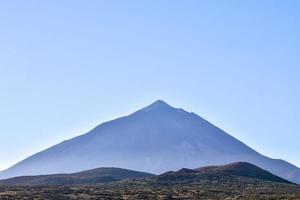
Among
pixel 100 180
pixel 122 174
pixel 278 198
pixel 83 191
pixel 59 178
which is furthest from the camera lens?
pixel 122 174

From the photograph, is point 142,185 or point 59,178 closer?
point 142,185

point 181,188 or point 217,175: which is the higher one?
point 217,175

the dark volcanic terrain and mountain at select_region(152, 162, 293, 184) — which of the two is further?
mountain at select_region(152, 162, 293, 184)

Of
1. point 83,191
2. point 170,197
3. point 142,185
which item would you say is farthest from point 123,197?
point 142,185

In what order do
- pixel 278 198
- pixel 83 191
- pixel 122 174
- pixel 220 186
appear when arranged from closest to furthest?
pixel 278 198 < pixel 83 191 < pixel 220 186 < pixel 122 174

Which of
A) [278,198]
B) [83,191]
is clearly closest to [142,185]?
[83,191]

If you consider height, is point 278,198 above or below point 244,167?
below

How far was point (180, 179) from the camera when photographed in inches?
4604

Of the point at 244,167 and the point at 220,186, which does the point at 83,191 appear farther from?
the point at 244,167

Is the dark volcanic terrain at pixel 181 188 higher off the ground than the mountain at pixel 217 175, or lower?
lower

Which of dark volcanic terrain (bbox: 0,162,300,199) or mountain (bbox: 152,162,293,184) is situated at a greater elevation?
mountain (bbox: 152,162,293,184)

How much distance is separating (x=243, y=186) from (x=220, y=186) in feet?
14.6

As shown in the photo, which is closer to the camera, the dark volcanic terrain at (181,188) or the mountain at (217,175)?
the dark volcanic terrain at (181,188)

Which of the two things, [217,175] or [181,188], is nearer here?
[181,188]
